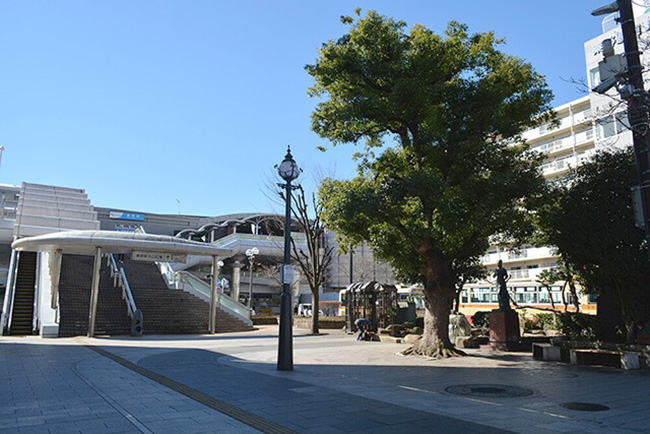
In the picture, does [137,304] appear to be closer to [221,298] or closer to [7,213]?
[221,298]

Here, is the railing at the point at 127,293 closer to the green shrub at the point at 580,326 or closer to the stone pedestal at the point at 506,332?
the stone pedestal at the point at 506,332

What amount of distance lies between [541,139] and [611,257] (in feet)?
150

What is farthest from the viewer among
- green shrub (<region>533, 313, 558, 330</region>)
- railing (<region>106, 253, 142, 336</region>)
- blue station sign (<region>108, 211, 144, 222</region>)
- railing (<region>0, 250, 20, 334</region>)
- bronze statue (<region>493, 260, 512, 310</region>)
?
blue station sign (<region>108, 211, 144, 222</region>)

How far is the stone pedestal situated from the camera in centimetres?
1595

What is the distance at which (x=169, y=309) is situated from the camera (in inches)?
973

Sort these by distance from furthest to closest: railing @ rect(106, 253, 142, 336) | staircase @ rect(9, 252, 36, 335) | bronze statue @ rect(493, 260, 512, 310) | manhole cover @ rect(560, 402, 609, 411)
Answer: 1. railing @ rect(106, 253, 142, 336)
2. staircase @ rect(9, 252, 36, 335)
3. bronze statue @ rect(493, 260, 512, 310)
4. manhole cover @ rect(560, 402, 609, 411)

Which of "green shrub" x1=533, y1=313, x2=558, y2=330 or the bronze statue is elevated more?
the bronze statue

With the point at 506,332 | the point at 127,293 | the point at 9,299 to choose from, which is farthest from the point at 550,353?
the point at 9,299

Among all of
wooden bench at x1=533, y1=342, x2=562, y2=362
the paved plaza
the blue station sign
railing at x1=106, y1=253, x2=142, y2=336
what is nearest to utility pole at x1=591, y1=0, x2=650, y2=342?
the paved plaza

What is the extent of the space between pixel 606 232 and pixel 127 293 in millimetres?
20683

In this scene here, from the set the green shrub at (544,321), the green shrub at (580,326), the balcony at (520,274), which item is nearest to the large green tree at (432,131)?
the green shrub at (580,326)

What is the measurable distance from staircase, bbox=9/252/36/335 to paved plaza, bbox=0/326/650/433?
7.67 meters

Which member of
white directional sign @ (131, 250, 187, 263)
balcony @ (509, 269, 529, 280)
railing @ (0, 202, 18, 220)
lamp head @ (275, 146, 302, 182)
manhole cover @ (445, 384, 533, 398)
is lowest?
manhole cover @ (445, 384, 533, 398)

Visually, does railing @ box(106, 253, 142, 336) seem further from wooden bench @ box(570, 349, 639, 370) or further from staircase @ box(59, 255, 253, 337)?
wooden bench @ box(570, 349, 639, 370)
